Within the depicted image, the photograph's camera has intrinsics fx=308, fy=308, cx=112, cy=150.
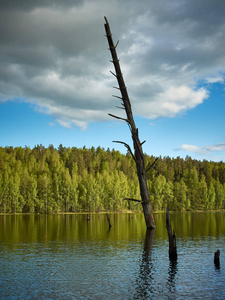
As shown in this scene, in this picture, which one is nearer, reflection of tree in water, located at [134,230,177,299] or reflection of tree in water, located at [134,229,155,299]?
reflection of tree in water, located at [134,230,177,299]

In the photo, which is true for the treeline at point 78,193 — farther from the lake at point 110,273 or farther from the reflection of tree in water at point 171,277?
the reflection of tree in water at point 171,277

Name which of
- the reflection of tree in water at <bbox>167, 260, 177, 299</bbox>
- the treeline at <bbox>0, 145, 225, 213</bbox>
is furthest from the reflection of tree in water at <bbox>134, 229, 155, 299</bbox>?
the treeline at <bbox>0, 145, 225, 213</bbox>

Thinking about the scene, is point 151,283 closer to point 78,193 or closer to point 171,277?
point 171,277

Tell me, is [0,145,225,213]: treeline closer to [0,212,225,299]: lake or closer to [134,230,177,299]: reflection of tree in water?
[0,212,225,299]: lake

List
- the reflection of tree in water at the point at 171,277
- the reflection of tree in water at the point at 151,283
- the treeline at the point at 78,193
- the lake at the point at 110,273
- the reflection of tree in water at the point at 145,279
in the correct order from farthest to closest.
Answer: the treeline at the point at 78,193, the reflection of tree in water at the point at 171,277, the lake at the point at 110,273, the reflection of tree in water at the point at 145,279, the reflection of tree in water at the point at 151,283

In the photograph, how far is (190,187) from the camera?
196m

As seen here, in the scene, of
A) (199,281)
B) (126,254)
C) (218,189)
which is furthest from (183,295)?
(218,189)

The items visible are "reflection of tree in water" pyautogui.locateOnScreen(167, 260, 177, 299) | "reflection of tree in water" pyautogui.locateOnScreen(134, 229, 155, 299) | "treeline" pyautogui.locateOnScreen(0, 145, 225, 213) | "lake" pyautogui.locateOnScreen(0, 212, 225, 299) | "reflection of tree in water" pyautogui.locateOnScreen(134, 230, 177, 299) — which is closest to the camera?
"reflection of tree in water" pyautogui.locateOnScreen(134, 230, 177, 299)

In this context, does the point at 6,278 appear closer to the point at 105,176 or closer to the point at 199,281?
the point at 199,281

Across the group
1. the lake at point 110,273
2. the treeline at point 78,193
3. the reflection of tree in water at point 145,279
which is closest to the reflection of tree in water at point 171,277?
the lake at point 110,273

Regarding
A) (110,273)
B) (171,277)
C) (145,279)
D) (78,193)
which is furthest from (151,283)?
(78,193)

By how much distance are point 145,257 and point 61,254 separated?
7.49 meters

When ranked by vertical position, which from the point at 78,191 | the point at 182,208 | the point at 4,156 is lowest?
the point at 182,208

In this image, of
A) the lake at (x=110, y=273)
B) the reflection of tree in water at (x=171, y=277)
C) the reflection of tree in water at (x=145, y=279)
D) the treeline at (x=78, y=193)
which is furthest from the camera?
the treeline at (x=78, y=193)
